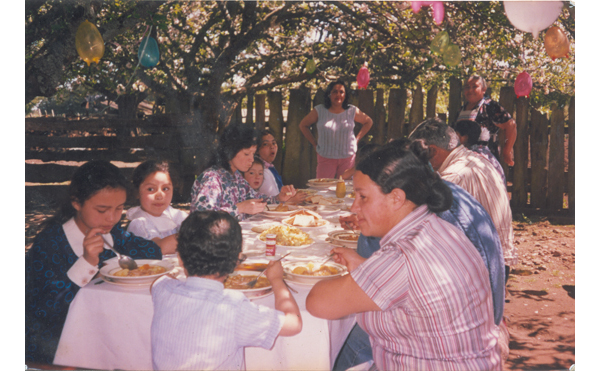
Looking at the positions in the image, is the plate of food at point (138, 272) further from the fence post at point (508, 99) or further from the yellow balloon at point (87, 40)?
the fence post at point (508, 99)

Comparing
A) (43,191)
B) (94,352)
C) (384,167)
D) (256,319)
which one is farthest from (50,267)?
(384,167)

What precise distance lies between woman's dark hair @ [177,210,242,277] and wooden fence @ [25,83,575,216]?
388cm

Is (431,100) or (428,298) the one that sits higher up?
(431,100)

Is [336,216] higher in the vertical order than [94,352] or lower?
higher

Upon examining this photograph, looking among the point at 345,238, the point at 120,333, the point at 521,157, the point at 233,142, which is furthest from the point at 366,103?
→ the point at 120,333

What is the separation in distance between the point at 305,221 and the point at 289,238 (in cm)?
50

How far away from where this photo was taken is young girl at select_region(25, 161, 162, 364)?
2.12m

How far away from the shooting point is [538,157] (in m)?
6.21

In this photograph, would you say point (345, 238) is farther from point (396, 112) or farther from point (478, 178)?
point (396, 112)

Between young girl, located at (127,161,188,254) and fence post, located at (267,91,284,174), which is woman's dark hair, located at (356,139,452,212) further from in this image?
fence post, located at (267,91,284,174)

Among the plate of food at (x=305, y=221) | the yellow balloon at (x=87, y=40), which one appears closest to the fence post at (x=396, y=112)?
the plate of food at (x=305, y=221)

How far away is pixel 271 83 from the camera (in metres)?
7.80
